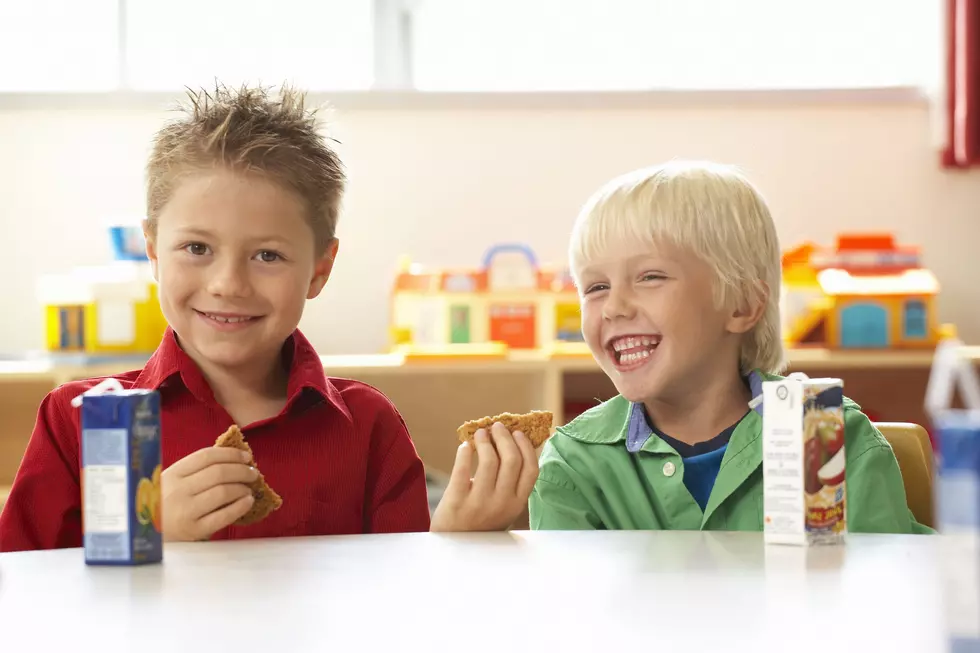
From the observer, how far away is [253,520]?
3.78 feet

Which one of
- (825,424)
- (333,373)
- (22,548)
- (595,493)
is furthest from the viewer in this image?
(333,373)

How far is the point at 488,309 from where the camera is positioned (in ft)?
9.52

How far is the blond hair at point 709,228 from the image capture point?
1.51m

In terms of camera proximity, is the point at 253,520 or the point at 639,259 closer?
the point at 253,520

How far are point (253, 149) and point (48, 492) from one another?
476 mm

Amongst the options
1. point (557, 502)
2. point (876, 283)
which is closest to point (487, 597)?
point (557, 502)

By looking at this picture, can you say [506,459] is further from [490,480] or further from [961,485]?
[961,485]

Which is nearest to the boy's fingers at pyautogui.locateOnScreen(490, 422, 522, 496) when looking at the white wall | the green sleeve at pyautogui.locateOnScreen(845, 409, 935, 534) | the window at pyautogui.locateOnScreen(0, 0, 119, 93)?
the green sleeve at pyautogui.locateOnScreen(845, 409, 935, 534)

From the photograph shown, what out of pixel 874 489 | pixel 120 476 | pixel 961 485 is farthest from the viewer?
pixel 874 489

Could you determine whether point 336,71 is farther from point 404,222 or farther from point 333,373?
point 333,373

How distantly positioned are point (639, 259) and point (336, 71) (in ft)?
6.80

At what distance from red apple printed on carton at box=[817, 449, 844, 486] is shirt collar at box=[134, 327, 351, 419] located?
0.63m

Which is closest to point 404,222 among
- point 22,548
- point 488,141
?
point 488,141

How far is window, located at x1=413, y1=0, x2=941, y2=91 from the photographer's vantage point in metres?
3.38
